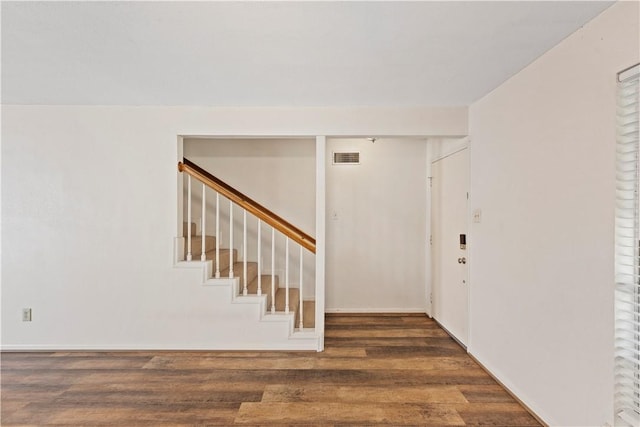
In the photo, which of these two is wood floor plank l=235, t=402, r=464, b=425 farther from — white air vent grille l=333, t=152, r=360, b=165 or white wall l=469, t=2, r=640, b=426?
white air vent grille l=333, t=152, r=360, b=165

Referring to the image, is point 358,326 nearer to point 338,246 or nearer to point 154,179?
point 338,246

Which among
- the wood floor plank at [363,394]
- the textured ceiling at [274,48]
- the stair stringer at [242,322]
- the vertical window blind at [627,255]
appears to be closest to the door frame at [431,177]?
the textured ceiling at [274,48]

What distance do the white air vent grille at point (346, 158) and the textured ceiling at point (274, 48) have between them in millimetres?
1356

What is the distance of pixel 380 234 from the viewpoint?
13.6 ft

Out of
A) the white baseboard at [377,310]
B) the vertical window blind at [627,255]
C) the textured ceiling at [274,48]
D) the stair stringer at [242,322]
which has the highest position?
the textured ceiling at [274,48]

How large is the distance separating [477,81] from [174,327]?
3.50 metres

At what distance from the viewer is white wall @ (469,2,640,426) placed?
5.11 ft

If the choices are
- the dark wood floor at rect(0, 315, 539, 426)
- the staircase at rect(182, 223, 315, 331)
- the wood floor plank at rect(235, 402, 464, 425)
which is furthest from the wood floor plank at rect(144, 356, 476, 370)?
the wood floor plank at rect(235, 402, 464, 425)

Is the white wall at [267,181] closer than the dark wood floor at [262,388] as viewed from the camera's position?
No

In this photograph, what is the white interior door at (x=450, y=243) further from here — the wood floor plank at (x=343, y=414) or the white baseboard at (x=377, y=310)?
the wood floor plank at (x=343, y=414)

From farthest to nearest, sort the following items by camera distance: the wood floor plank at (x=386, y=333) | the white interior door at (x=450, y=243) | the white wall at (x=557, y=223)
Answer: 1. the wood floor plank at (x=386, y=333)
2. the white interior door at (x=450, y=243)
3. the white wall at (x=557, y=223)

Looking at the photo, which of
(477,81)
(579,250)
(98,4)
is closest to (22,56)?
(98,4)

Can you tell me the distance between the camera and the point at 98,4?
1523 millimetres

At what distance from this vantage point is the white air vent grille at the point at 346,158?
13.5ft
